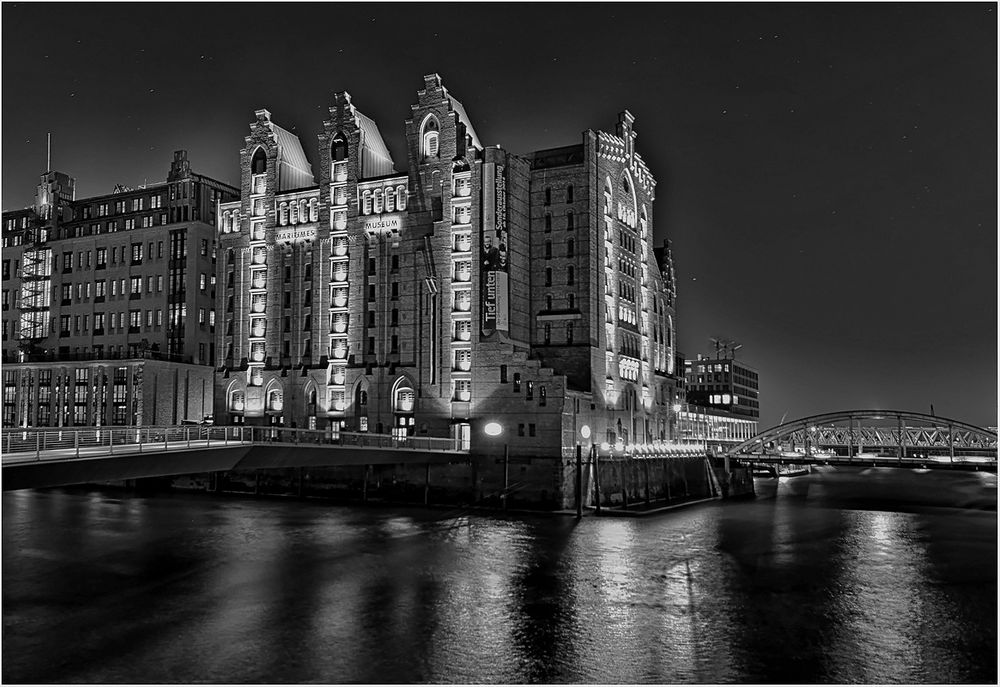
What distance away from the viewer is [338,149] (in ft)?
350

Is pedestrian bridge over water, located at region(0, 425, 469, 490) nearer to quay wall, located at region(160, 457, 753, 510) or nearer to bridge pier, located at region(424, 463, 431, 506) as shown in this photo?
bridge pier, located at region(424, 463, 431, 506)

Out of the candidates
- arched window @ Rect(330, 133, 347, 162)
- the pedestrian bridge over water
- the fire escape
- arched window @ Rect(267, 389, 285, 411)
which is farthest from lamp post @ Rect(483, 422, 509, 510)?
the fire escape

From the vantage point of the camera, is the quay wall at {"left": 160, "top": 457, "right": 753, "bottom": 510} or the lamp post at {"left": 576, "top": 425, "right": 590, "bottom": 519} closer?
the lamp post at {"left": 576, "top": 425, "right": 590, "bottom": 519}

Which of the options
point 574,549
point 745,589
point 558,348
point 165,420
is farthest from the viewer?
point 165,420

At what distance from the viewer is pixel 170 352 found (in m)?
121

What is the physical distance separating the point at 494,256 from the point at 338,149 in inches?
1079

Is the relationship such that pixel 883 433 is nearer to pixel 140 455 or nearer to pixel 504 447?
pixel 504 447

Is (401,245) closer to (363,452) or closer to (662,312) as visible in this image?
(363,452)

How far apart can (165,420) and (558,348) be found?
5347 centimetres

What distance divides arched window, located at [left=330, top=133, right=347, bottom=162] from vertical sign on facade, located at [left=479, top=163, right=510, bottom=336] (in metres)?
20.8

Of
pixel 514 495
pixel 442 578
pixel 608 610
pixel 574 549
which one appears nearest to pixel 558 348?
pixel 514 495

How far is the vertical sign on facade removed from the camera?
92062 mm

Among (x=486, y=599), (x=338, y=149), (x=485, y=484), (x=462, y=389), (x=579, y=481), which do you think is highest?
(x=338, y=149)

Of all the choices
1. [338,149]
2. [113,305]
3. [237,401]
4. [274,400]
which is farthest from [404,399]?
[113,305]
